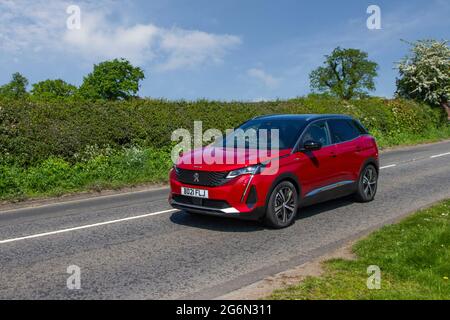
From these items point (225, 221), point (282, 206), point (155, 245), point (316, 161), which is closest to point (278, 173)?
point (282, 206)

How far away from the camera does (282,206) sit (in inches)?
299

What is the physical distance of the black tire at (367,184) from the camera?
376 inches

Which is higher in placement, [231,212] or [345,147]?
[345,147]

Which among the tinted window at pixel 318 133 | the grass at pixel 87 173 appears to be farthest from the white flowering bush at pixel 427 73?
the tinted window at pixel 318 133

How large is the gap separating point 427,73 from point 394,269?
1353 inches

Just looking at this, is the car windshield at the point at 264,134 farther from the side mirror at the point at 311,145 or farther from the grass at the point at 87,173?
the grass at the point at 87,173

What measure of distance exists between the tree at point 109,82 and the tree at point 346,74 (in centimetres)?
3344

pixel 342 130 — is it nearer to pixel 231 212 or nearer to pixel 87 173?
pixel 231 212

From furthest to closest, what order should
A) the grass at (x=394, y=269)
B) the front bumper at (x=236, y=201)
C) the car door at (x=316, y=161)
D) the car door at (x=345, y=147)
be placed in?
the car door at (x=345, y=147), the car door at (x=316, y=161), the front bumper at (x=236, y=201), the grass at (x=394, y=269)

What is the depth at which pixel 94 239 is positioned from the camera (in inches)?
285

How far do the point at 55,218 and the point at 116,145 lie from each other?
5.97 meters

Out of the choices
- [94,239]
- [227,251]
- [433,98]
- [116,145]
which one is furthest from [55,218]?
[433,98]

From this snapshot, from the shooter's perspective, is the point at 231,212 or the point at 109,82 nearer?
the point at 231,212
